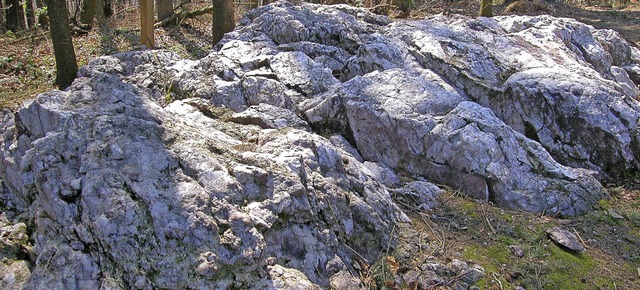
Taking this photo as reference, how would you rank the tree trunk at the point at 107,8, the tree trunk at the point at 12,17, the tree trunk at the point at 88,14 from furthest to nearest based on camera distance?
the tree trunk at the point at 12,17, the tree trunk at the point at 107,8, the tree trunk at the point at 88,14

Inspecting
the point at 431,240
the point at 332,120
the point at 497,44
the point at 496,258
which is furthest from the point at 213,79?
the point at 497,44

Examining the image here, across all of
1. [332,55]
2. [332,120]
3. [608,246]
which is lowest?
[608,246]

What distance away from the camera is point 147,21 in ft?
30.0

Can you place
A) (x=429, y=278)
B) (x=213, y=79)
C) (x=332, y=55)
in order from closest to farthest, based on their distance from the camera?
(x=429, y=278) → (x=213, y=79) → (x=332, y=55)

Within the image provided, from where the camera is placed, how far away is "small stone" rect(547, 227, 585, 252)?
480 centimetres

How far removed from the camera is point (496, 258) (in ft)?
14.9

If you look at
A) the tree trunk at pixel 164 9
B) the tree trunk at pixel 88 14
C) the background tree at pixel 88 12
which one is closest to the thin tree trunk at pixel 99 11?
the background tree at pixel 88 12

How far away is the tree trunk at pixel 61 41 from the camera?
7.78 metres

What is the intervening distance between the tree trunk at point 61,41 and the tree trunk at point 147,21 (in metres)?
1.45

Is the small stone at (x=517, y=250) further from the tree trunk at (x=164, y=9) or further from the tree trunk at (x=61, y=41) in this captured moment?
the tree trunk at (x=164, y=9)

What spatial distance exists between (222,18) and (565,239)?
7.63m

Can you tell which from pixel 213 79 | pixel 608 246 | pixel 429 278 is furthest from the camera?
pixel 213 79

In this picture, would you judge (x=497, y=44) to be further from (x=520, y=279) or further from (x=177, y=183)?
(x=177, y=183)

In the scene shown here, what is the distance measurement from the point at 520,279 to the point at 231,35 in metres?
6.52
